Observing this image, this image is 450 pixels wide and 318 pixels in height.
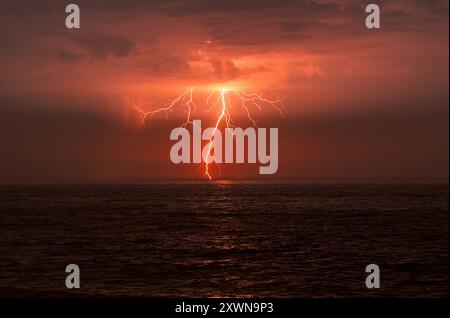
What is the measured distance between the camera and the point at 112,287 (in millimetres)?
24156

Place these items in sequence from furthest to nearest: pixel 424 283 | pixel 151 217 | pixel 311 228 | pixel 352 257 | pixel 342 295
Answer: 1. pixel 151 217
2. pixel 311 228
3. pixel 352 257
4. pixel 424 283
5. pixel 342 295

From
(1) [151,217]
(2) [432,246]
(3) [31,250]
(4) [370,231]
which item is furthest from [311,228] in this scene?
(3) [31,250]

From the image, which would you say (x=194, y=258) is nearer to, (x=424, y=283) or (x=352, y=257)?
(x=352, y=257)

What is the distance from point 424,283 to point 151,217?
46957 mm

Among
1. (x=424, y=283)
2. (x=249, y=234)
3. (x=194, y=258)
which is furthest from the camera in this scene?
(x=249, y=234)

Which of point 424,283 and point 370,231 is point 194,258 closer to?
point 424,283

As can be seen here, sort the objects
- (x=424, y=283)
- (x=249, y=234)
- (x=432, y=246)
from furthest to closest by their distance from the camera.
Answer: (x=249, y=234)
(x=432, y=246)
(x=424, y=283)

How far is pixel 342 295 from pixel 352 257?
14.7 metres

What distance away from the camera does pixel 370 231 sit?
54.1m
